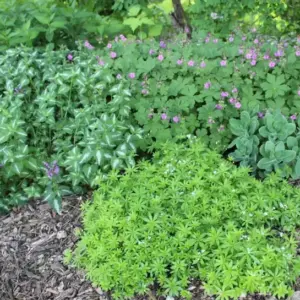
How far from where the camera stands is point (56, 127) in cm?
343

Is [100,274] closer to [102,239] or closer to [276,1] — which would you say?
[102,239]

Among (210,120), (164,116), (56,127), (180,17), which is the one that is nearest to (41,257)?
(56,127)

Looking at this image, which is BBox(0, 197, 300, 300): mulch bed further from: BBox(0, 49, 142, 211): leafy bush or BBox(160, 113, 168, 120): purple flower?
BBox(160, 113, 168, 120): purple flower

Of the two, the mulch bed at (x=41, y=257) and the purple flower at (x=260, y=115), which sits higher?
the purple flower at (x=260, y=115)

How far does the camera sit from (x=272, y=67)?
345 cm

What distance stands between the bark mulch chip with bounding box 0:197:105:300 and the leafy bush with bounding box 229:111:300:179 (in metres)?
1.18

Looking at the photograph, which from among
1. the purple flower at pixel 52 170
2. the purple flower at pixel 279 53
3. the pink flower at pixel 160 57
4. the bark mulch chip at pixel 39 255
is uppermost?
the purple flower at pixel 279 53

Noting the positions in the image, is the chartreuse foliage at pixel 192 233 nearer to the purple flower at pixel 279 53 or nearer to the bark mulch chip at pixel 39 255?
the bark mulch chip at pixel 39 255

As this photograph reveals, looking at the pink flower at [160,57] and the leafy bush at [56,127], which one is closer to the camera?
the leafy bush at [56,127]

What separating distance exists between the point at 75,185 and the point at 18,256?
1.91 feet

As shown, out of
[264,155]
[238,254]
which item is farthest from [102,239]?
[264,155]

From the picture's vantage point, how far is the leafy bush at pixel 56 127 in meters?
3.17

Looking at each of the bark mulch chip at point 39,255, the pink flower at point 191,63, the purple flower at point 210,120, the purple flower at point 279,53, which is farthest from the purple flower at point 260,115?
the bark mulch chip at point 39,255

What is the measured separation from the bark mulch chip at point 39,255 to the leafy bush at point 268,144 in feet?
3.86
